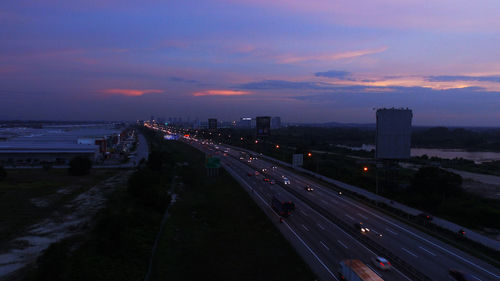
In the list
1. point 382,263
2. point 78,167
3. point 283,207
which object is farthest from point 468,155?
point 78,167

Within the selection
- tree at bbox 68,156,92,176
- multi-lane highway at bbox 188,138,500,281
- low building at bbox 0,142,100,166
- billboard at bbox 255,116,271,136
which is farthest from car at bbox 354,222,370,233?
low building at bbox 0,142,100,166

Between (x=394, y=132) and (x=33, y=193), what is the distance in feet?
166

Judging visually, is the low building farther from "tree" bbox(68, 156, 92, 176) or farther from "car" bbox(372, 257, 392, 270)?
"car" bbox(372, 257, 392, 270)

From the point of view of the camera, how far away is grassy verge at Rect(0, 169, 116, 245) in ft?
101

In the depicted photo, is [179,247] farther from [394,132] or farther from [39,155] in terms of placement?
[39,155]

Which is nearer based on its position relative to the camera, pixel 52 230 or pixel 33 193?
pixel 52 230

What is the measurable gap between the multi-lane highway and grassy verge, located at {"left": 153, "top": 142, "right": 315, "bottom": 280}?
2450 millimetres

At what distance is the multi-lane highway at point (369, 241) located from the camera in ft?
62.2

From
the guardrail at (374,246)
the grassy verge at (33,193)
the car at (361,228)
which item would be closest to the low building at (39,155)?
the grassy verge at (33,193)

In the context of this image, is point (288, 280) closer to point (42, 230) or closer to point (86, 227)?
point (86, 227)

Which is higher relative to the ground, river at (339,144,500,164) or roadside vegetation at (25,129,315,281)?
roadside vegetation at (25,129,315,281)

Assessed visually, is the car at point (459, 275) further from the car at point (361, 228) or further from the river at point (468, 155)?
the river at point (468, 155)

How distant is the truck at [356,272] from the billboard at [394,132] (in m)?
27.0

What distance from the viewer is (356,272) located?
15781 millimetres
